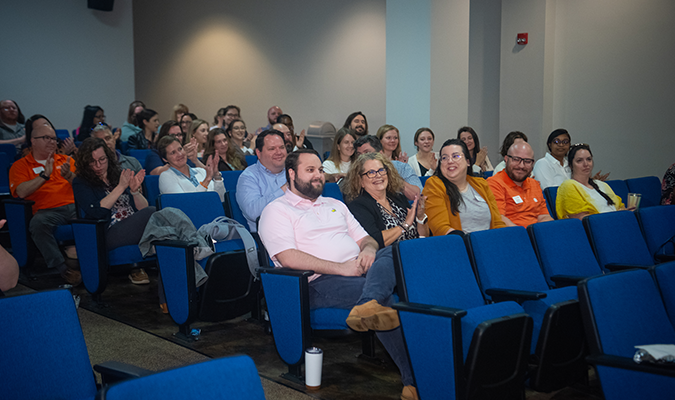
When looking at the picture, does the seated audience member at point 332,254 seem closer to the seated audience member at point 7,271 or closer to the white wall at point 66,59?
the seated audience member at point 7,271

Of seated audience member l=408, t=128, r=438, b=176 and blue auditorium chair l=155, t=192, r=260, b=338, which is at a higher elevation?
seated audience member l=408, t=128, r=438, b=176

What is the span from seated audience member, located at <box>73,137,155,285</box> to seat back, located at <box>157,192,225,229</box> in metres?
0.36

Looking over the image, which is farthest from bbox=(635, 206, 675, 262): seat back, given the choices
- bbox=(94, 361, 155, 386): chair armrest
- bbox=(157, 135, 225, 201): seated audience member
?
bbox=(94, 361, 155, 386): chair armrest

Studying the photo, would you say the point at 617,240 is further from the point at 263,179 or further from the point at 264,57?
the point at 264,57

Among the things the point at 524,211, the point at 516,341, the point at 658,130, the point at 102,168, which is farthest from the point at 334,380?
the point at 658,130

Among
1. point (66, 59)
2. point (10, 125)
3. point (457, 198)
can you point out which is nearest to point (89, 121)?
point (10, 125)

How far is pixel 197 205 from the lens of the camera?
11.7 feet

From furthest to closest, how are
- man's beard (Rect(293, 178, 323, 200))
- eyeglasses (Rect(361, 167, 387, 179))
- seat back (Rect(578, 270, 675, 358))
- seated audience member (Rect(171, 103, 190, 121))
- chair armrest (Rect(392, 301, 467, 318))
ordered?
seated audience member (Rect(171, 103, 190, 121)) → eyeglasses (Rect(361, 167, 387, 179)) → man's beard (Rect(293, 178, 323, 200)) → chair armrest (Rect(392, 301, 467, 318)) → seat back (Rect(578, 270, 675, 358))

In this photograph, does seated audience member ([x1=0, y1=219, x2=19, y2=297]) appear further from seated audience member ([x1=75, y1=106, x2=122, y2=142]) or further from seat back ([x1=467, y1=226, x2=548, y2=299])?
seated audience member ([x1=75, y1=106, x2=122, y2=142])

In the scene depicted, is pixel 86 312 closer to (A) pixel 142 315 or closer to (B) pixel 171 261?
(A) pixel 142 315

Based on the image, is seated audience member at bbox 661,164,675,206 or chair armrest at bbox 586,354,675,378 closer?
chair armrest at bbox 586,354,675,378

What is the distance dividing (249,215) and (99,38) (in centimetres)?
604

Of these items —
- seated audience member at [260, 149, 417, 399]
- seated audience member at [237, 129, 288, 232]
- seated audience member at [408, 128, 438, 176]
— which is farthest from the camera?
seated audience member at [408, 128, 438, 176]

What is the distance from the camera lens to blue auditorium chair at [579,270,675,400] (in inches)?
62.2
